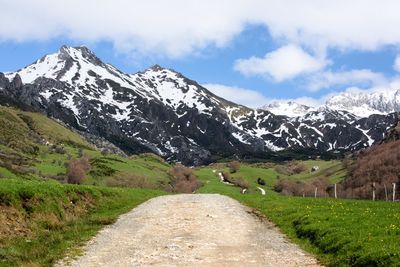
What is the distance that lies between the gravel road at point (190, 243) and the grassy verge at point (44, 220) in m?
1.26

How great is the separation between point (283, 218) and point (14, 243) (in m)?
18.8

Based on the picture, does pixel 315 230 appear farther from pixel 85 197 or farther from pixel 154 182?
pixel 154 182

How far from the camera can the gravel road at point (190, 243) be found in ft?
67.7

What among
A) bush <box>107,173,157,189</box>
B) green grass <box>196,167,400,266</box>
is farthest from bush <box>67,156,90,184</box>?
green grass <box>196,167,400,266</box>

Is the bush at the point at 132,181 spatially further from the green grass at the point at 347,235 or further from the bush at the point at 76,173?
the green grass at the point at 347,235

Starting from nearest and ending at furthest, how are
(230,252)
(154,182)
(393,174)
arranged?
(230,252) < (393,174) < (154,182)

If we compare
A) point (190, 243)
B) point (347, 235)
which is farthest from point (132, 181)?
point (347, 235)

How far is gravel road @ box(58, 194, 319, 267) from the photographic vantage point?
2064 cm

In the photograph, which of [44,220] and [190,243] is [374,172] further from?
[190,243]

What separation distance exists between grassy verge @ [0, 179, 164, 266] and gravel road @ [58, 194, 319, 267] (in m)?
1.26

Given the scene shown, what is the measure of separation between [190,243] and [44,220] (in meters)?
10.3

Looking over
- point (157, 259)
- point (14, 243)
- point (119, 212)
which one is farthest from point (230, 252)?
point (119, 212)

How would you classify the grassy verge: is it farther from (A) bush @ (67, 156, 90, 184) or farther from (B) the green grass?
(A) bush @ (67, 156, 90, 184)

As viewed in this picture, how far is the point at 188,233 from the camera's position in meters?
28.2
